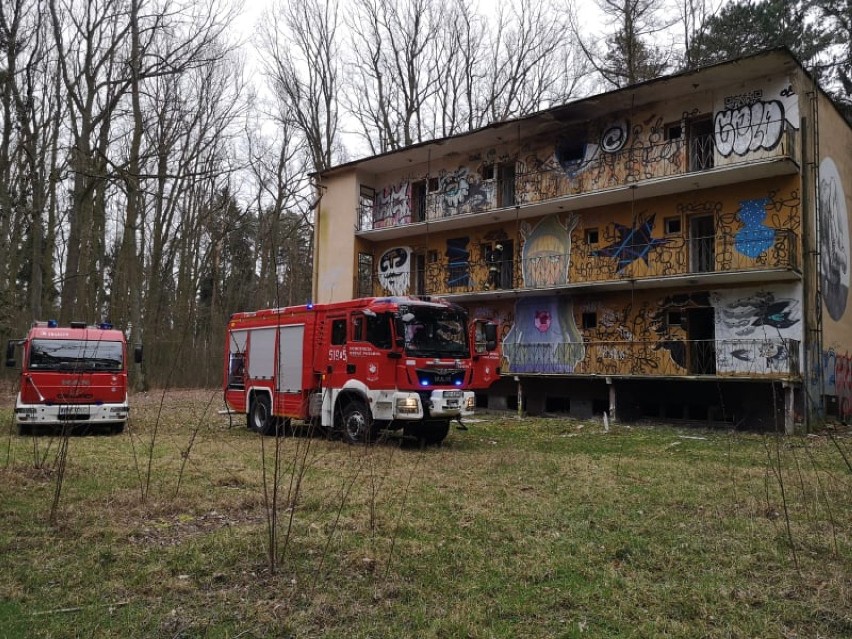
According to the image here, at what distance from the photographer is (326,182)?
2845 centimetres

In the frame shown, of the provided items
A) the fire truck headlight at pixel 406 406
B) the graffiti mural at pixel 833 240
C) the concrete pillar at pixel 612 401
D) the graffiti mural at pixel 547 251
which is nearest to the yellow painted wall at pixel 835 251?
the graffiti mural at pixel 833 240

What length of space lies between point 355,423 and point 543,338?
10.6 m

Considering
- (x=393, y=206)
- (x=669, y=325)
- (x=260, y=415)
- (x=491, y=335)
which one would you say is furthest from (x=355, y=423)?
(x=393, y=206)

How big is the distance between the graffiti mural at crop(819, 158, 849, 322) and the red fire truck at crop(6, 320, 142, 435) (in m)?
18.8

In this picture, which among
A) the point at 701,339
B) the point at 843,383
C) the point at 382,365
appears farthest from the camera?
the point at 843,383

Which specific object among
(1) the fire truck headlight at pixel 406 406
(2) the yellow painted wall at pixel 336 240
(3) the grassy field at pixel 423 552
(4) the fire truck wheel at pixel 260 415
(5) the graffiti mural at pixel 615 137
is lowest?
(3) the grassy field at pixel 423 552

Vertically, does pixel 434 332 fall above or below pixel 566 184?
below

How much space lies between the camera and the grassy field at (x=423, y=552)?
169 inches

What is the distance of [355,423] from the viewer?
13.4 m

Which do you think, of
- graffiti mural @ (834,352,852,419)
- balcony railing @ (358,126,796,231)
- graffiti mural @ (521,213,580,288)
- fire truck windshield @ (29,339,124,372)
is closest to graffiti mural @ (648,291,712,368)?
graffiti mural @ (521,213,580,288)

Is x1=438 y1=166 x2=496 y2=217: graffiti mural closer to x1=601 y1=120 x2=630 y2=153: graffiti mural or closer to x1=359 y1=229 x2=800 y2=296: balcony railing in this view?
x1=359 y1=229 x2=800 y2=296: balcony railing

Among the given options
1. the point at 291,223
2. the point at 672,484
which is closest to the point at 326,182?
the point at 291,223

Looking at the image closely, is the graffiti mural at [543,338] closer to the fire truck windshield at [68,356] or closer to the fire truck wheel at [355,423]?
the fire truck wheel at [355,423]

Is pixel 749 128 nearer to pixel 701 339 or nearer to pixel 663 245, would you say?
pixel 663 245
